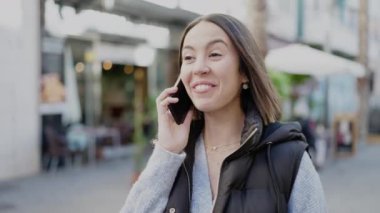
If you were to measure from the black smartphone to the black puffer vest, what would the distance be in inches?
9.6

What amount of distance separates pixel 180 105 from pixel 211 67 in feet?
0.83

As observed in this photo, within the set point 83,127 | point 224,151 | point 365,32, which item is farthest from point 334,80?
point 224,151

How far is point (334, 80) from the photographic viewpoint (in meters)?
29.4

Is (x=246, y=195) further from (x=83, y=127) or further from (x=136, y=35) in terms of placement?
(x=136, y=35)

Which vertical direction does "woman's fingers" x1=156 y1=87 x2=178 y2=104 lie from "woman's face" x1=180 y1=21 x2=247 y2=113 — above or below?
below

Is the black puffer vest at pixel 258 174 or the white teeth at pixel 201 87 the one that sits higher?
the white teeth at pixel 201 87

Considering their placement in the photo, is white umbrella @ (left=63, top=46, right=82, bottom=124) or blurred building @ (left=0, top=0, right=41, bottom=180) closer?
blurred building @ (left=0, top=0, right=41, bottom=180)

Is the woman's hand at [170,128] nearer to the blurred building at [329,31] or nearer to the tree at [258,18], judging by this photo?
the tree at [258,18]

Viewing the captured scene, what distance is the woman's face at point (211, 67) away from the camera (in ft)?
6.00

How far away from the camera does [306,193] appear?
1.74 m

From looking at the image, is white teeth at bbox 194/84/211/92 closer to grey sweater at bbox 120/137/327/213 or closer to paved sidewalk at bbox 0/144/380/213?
grey sweater at bbox 120/137/327/213

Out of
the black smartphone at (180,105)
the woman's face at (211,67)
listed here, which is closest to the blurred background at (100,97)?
the black smartphone at (180,105)

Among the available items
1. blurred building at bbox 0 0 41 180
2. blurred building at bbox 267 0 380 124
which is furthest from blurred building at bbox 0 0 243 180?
blurred building at bbox 267 0 380 124

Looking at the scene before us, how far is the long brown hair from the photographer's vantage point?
6.03ft
